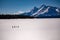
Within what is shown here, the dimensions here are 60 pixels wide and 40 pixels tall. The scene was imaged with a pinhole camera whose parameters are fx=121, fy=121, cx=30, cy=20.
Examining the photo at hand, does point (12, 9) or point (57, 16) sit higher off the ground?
point (12, 9)

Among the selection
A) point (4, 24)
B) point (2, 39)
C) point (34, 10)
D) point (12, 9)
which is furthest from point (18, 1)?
point (2, 39)

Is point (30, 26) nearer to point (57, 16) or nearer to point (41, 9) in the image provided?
point (41, 9)

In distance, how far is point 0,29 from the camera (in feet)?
6.14

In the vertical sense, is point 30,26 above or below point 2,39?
above

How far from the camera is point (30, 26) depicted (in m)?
1.87

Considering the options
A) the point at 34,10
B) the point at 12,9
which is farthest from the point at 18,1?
the point at 34,10

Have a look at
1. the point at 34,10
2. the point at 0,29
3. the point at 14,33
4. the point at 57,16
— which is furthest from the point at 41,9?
the point at 0,29

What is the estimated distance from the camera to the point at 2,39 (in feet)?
6.16

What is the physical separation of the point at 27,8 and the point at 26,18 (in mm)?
155

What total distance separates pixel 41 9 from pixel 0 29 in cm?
70

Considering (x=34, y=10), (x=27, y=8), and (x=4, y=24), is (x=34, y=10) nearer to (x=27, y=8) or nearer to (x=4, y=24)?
(x=27, y=8)

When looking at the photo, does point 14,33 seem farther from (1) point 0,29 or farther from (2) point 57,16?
(2) point 57,16

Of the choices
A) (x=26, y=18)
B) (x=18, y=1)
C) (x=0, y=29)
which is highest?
(x=18, y=1)

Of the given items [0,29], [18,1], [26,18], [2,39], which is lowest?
[2,39]
